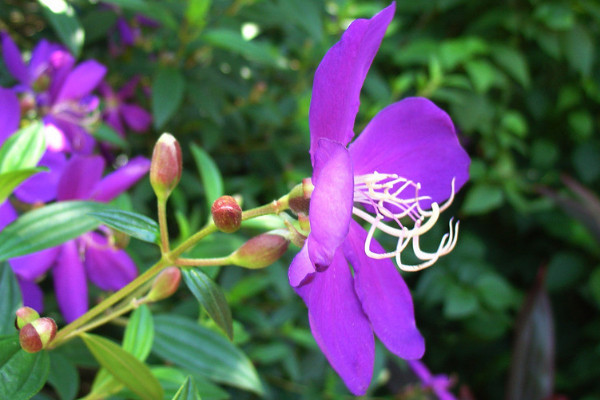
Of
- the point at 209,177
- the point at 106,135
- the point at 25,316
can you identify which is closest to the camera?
the point at 25,316

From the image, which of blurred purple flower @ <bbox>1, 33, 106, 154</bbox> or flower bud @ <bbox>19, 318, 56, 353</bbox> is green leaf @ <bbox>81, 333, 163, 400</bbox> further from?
blurred purple flower @ <bbox>1, 33, 106, 154</bbox>

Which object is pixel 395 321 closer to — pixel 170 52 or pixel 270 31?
pixel 170 52

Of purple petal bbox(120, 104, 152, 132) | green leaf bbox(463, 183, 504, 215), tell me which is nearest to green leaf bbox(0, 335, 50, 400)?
purple petal bbox(120, 104, 152, 132)

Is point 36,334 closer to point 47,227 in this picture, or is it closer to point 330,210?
point 47,227

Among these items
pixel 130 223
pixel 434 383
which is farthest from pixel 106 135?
pixel 434 383

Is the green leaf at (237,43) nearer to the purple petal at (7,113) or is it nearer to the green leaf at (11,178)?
the purple petal at (7,113)
